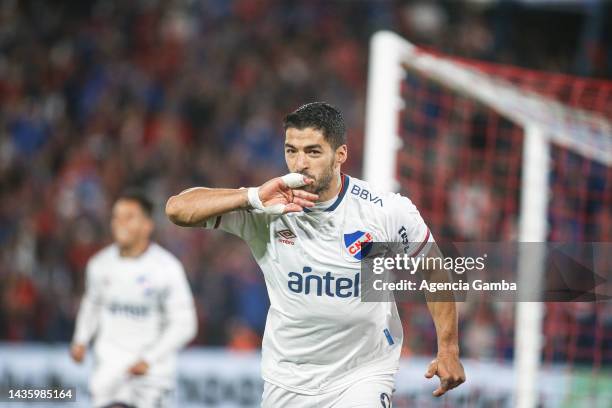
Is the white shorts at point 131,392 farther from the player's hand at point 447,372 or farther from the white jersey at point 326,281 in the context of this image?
the player's hand at point 447,372

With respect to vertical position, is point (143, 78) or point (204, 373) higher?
point (143, 78)

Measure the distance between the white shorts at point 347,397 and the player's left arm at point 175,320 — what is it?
2693 mm

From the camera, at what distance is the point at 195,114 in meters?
15.4

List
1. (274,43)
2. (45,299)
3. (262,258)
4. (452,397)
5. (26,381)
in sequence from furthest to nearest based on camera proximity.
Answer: (274,43)
(45,299)
(26,381)
(452,397)
(262,258)

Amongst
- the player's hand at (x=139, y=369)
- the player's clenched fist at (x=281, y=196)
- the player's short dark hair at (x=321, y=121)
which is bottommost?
the player's hand at (x=139, y=369)

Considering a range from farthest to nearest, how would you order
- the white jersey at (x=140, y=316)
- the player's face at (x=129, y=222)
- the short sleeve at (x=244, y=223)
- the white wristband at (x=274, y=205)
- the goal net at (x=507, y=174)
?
the player's face at (x=129, y=222) → the white jersey at (x=140, y=316) → the goal net at (x=507, y=174) → the short sleeve at (x=244, y=223) → the white wristband at (x=274, y=205)

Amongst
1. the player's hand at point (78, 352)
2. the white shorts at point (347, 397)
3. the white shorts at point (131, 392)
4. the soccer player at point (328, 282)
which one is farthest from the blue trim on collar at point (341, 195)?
the player's hand at point (78, 352)

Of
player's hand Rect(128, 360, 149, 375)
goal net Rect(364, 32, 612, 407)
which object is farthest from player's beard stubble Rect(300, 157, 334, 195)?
player's hand Rect(128, 360, 149, 375)

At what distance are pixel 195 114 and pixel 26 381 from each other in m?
5.74

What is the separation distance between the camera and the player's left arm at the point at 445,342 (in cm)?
438

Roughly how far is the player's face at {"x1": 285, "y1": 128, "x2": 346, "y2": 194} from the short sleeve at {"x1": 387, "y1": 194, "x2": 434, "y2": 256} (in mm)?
428

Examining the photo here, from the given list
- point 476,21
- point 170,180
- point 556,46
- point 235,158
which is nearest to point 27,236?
point 170,180

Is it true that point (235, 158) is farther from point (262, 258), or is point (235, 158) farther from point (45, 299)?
point (262, 258)

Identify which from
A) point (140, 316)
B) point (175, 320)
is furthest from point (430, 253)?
point (140, 316)
